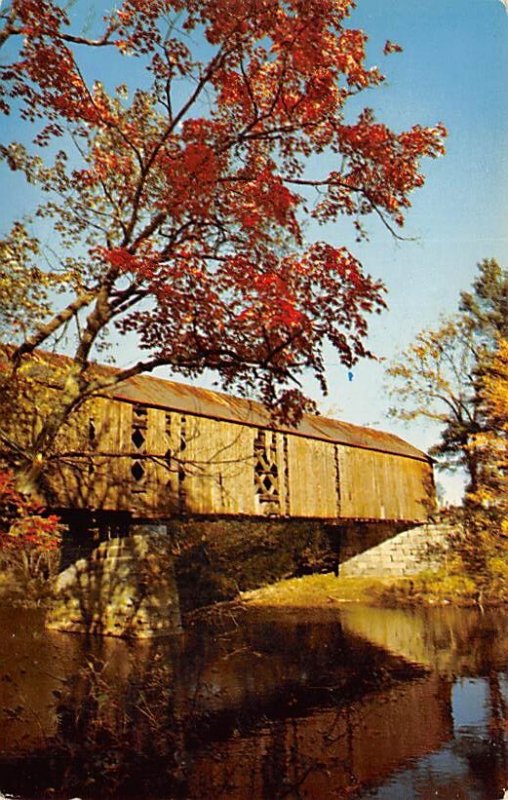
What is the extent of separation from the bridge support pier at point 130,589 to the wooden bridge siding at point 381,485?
23.5ft

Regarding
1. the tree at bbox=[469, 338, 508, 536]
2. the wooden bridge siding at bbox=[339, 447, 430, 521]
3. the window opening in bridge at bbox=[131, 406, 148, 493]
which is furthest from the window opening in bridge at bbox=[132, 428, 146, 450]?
the wooden bridge siding at bbox=[339, 447, 430, 521]

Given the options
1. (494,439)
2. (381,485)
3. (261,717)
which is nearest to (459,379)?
(494,439)

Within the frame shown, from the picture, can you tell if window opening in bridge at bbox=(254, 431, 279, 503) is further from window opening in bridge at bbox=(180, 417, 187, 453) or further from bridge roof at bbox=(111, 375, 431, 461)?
window opening in bridge at bbox=(180, 417, 187, 453)

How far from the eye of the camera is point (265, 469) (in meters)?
15.6

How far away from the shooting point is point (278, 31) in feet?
16.6

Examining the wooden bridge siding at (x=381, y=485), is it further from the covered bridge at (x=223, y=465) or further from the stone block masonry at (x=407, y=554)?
the stone block masonry at (x=407, y=554)

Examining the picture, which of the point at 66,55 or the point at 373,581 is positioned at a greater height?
the point at 66,55

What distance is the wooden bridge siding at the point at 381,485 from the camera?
60.0 ft

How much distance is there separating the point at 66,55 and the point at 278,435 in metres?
12.0

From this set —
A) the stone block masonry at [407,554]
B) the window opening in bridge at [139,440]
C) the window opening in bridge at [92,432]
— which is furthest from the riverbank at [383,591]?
the window opening in bridge at [92,432]

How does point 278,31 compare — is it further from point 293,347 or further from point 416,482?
point 416,482

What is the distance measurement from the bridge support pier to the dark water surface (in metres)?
0.57

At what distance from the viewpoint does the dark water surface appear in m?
4.71

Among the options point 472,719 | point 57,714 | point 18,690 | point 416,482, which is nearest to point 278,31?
point 472,719
